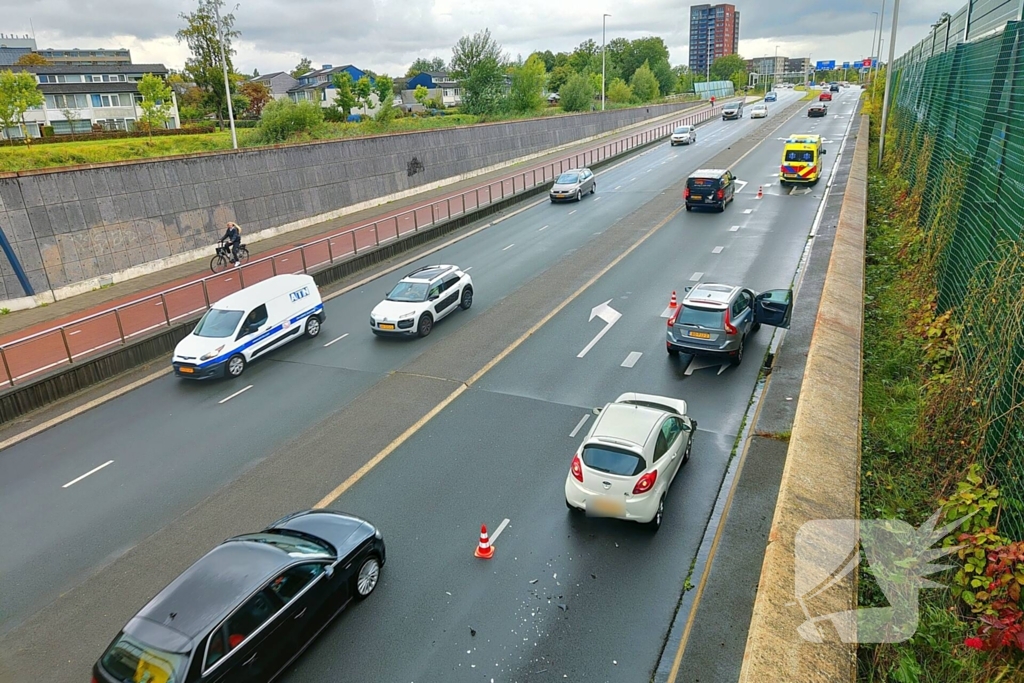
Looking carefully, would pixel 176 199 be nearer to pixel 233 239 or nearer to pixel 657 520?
pixel 233 239

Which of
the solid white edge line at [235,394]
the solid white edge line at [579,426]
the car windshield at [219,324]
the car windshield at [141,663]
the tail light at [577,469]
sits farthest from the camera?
the car windshield at [219,324]

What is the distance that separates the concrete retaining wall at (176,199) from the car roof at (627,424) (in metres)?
19.2

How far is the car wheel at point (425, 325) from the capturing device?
17766 mm

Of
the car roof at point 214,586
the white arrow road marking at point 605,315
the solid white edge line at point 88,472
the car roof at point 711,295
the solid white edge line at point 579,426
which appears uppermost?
the car roof at point 711,295

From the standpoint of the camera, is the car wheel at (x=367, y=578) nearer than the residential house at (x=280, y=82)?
Yes

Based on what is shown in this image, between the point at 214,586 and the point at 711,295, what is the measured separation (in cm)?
1132

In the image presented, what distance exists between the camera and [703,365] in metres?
14.9

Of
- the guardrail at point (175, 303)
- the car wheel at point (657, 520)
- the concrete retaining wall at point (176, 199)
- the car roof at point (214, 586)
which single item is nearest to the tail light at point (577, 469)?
the car wheel at point (657, 520)

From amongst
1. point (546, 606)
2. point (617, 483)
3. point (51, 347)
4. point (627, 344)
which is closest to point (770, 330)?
point (627, 344)

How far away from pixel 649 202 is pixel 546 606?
28146mm

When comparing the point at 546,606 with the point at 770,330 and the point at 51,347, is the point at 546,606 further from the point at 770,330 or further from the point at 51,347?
the point at 51,347

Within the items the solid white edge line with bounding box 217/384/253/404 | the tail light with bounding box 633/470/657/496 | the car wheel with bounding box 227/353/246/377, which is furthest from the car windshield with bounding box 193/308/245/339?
the tail light with bounding box 633/470/657/496

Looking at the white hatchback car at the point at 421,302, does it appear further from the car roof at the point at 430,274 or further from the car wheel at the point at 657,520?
the car wheel at the point at 657,520

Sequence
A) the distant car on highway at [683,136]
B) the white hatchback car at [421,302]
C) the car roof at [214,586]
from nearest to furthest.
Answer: the car roof at [214,586] < the white hatchback car at [421,302] < the distant car on highway at [683,136]
